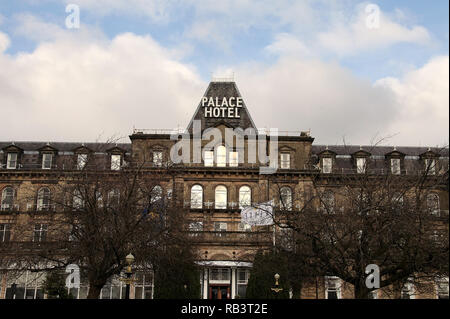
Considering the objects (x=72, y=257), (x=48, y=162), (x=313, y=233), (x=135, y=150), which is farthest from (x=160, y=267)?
(x=48, y=162)

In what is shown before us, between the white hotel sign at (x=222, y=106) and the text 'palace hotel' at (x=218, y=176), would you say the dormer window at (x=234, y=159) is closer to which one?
the text 'palace hotel' at (x=218, y=176)

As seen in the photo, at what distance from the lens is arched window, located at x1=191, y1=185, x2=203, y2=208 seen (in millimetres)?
53859

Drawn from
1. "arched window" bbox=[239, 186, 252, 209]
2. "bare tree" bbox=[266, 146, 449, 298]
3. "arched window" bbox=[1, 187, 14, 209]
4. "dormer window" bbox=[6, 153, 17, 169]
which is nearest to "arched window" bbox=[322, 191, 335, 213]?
"bare tree" bbox=[266, 146, 449, 298]

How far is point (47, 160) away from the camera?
5831cm

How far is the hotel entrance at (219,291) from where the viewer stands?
163 ft

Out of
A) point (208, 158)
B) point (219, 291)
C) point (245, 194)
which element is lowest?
point (219, 291)

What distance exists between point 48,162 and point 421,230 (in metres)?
45.3

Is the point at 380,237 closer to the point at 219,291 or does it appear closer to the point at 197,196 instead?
the point at 219,291

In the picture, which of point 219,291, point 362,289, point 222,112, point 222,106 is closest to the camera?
point 362,289

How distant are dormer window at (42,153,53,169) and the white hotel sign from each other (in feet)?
59.8

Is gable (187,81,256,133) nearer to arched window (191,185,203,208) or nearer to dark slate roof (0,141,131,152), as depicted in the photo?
arched window (191,185,203,208)

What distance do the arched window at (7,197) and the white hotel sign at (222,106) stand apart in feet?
74.5

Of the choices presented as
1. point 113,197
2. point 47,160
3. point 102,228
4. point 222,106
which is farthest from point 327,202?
point 47,160

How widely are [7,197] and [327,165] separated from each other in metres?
35.3
